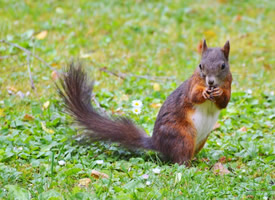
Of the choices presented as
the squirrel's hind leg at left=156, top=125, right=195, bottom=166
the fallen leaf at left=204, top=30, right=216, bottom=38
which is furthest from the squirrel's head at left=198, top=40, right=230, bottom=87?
the fallen leaf at left=204, top=30, right=216, bottom=38

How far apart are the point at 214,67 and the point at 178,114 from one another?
386mm

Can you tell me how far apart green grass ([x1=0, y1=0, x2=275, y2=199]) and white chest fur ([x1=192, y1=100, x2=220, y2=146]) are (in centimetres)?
23

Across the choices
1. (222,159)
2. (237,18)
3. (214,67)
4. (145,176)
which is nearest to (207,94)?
(214,67)

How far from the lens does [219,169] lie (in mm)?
2830

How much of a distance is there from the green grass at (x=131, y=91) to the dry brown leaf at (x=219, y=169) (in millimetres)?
53

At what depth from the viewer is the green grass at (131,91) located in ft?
8.25

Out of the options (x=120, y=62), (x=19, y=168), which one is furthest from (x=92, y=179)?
(x=120, y=62)

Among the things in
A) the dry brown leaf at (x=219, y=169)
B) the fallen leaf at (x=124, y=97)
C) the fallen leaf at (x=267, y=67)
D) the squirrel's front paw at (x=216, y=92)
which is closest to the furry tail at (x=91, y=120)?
the dry brown leaf at (x=219, y=169)

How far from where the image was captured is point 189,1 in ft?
22.0

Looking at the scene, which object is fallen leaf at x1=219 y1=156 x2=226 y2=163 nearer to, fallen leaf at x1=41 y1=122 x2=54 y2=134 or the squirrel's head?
the squirrel's head

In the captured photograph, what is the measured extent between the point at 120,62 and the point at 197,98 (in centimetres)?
212

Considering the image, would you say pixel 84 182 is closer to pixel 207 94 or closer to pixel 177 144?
pixel 177 144

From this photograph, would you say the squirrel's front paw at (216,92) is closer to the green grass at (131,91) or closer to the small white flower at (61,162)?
the green grass at (131,91)

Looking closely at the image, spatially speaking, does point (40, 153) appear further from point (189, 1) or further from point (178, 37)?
point (189, 1)
